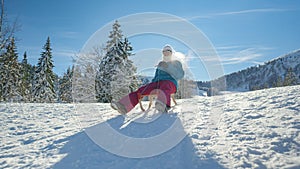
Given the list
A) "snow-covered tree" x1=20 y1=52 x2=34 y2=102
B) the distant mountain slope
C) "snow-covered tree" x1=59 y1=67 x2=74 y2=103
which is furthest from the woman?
the distant mountain slope

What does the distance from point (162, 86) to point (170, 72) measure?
0.40 m

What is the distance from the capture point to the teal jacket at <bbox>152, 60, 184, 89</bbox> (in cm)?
475

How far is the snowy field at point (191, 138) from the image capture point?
7.58ft

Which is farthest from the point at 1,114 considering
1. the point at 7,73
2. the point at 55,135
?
the point at 7,73

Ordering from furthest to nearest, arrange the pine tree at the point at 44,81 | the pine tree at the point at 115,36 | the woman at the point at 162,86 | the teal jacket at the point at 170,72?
the pine tree at the point at 44,81
the pine tree at the point at 115,36
the teal jacket at the point at 170,72
the woman at the point at 162,86

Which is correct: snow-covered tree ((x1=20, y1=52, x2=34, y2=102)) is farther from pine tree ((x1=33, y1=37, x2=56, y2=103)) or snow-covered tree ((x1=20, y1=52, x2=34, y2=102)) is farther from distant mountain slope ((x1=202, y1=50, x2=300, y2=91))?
distant mountain slope ((x1=202, y1=50, x2=300, y2=91))

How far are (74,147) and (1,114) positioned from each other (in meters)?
3.20

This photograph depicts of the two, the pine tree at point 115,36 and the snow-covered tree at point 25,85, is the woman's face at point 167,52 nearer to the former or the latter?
the pine tree at point 115,36

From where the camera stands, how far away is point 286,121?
110 inches

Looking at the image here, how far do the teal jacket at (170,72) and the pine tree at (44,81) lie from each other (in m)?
24.8

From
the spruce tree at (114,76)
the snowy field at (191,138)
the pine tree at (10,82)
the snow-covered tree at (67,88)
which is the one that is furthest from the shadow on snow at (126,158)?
the snow-covered tree at (67,88)

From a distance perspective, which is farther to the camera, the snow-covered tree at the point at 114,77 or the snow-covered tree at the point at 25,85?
the snow-covered tree at the point at 25,85

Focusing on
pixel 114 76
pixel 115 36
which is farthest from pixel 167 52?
pixel 115 36

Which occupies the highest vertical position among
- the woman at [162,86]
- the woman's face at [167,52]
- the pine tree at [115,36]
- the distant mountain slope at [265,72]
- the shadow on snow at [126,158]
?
the distant mountain slope at [265,72]
